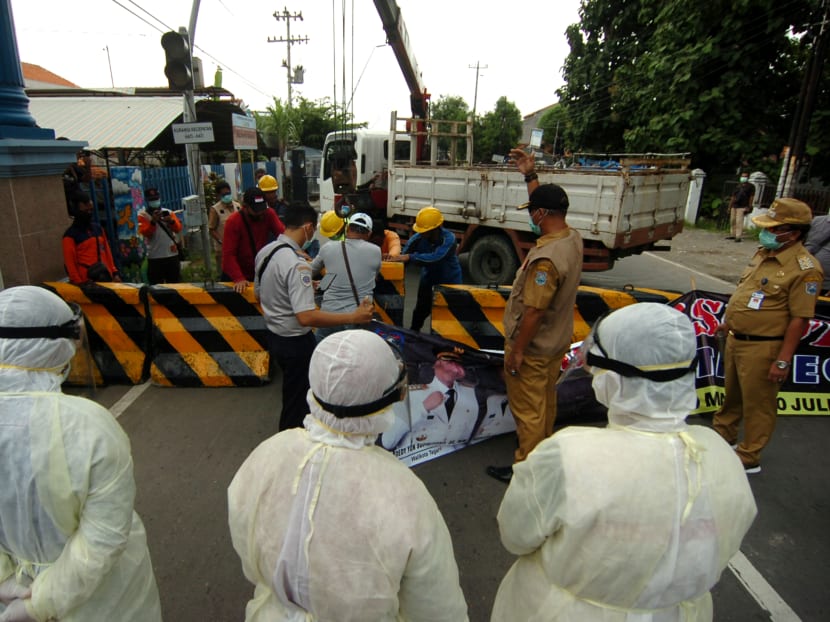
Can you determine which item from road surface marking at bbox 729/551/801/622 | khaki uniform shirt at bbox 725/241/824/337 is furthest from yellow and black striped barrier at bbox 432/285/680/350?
road surface marking at bbox 729/551/801/622

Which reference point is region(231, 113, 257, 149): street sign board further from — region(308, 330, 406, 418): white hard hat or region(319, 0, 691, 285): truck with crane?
region(308, 330, 406, 418): white hard hat

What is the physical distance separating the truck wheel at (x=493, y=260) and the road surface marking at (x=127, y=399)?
5495 millimetres

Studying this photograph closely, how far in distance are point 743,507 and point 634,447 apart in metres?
0.35

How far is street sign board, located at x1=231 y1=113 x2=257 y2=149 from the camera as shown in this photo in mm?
9330

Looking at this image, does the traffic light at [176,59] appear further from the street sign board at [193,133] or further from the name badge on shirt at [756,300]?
the name badge on shirt at [756,300]

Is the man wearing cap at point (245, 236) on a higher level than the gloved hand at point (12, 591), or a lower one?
higher

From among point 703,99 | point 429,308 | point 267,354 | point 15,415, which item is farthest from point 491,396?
point 703,99

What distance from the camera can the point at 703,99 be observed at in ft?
56.4

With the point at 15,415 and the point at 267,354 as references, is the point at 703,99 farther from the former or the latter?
the point at 15,415

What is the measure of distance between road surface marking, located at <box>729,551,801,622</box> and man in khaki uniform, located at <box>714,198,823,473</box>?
3.30 feet

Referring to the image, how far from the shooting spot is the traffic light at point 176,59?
6.30m

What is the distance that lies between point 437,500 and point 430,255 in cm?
264

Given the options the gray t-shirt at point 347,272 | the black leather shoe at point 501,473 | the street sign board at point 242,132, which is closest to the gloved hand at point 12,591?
the gray t-shirt at point 347,272

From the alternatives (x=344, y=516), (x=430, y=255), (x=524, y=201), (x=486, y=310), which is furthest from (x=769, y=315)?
(x=524, y=201)
